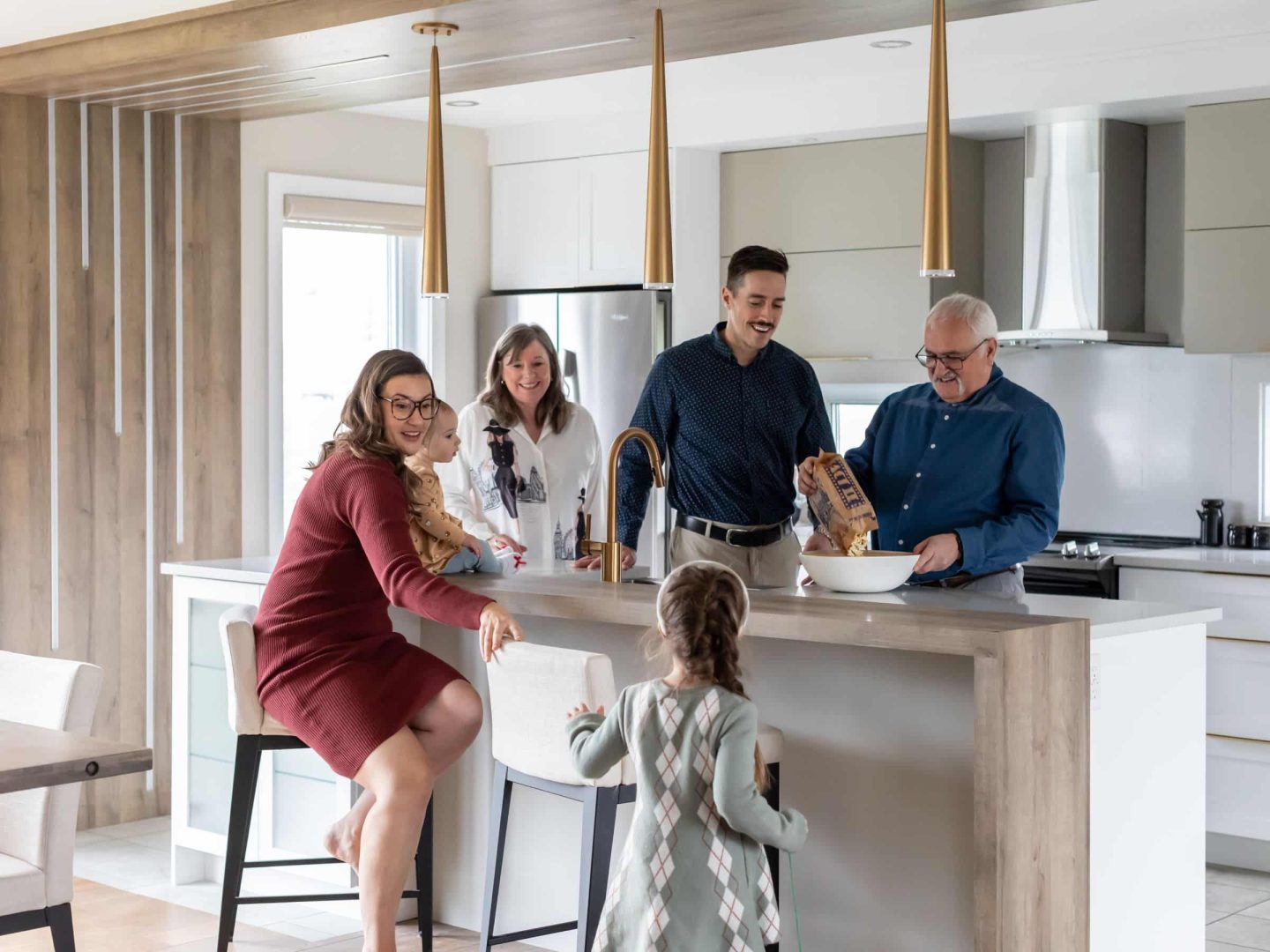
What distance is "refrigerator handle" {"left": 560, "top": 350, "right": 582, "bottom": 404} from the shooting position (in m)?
6.62

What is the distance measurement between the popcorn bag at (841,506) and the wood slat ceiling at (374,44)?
107 centimetres

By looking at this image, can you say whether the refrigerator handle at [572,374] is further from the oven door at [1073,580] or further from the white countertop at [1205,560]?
the white countertop at [1205,560]

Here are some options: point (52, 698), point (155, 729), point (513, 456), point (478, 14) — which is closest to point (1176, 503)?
point (513, 456)

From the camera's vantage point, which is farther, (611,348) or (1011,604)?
(611,348)

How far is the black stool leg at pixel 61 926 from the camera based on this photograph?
2.93 m

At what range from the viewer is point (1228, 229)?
5.20 m

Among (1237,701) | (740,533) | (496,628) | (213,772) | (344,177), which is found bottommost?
(213,772)

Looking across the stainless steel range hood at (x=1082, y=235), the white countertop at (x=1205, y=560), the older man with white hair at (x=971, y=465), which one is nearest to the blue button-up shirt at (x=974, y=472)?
the older man with white hair at (x=971, y=465)

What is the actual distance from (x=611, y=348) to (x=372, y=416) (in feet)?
10.6

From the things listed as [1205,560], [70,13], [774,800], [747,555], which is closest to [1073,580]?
[1205,560]

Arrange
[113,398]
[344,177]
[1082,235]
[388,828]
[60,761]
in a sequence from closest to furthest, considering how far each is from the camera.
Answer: [60,761] < [388,828] < [113,398] < [1082,235] < [344,177]

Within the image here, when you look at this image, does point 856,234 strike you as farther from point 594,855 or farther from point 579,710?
point 579,710

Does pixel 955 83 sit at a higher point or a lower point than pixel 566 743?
higher

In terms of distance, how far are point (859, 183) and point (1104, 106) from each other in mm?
1035
